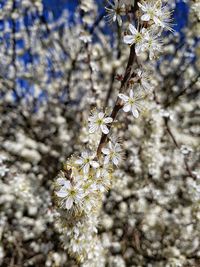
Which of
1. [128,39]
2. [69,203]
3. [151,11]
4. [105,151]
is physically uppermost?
[151,11]

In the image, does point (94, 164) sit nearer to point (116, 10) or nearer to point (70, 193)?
point (70, 193)

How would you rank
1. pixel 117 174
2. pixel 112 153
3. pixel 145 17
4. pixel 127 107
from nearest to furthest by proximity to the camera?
pixel 145 17, pixel 127 107, pixel 112 153, pixel 117 174

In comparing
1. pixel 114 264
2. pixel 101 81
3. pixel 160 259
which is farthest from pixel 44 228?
pixel 101 81

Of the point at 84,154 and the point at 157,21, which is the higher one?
the point at 157,21

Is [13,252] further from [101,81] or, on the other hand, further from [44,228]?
[101,81]

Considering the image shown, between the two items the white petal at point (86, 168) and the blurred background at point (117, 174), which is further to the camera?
the blurred background at point (117, 174)

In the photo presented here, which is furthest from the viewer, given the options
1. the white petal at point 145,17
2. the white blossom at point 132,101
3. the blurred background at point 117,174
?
the blurred background at point 117,174

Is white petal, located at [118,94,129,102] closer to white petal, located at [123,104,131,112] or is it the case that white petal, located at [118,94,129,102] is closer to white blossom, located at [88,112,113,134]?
white petal, located at [123,104,131,112]

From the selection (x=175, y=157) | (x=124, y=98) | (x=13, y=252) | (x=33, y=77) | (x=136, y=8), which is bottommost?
(x=13, y=252)

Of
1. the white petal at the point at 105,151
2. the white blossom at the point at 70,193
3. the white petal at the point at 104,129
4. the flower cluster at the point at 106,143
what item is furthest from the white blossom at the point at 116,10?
the white blossom at the point at 70,193

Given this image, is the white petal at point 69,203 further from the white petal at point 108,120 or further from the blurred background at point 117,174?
the blurred background at point 117,174

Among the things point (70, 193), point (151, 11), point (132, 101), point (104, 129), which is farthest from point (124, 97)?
point (70, 193)
